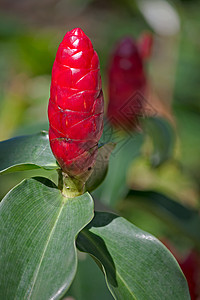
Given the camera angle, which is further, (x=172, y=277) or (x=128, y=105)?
(x=128, y=105)

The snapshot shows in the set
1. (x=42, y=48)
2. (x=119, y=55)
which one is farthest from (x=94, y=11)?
(x=119, y=55)

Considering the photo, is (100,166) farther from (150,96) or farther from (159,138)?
(150,96)

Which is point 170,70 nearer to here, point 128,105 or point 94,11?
point 94,11

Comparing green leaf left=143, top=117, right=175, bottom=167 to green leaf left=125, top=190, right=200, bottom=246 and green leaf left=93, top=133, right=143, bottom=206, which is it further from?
green leaf left=125, top=190, right=200, bottom=246

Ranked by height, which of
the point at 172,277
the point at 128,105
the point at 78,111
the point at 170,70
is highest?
the point at 78,111

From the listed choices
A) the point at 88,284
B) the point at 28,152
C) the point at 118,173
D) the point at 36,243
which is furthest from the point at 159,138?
the point at 36,243

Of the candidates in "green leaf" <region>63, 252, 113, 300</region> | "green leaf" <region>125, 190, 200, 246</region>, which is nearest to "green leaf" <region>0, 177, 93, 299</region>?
"green leaf" <region>63, 252, 113, 300</region>

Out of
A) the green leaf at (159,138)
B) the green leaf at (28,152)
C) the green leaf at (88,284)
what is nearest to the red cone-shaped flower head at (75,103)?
the green leaf at (28,152)
